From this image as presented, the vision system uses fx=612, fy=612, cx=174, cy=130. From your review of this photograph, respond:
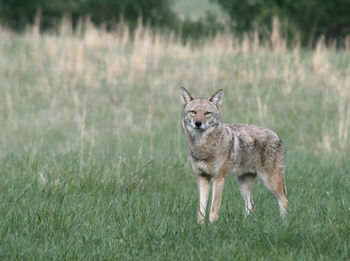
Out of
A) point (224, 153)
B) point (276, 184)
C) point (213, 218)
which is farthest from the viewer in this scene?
Result: point (276, 184)

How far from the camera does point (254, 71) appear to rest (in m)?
17.1

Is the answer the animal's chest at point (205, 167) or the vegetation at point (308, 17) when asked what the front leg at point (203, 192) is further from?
the vegetation at point (308, 17)

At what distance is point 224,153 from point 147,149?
5.27 metres

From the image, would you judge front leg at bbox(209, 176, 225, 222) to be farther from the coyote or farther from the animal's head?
the animal's head

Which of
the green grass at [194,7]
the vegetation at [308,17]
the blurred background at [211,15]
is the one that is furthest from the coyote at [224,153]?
the green grass at [194,7]

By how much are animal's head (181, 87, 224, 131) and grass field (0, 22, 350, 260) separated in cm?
91

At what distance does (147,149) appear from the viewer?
11.9m

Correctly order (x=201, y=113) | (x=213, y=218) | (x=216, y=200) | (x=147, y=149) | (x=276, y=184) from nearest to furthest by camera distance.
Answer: (x=213, y=218), (x=216, y=200), (x=201, y=113), (x=276, y=184), (x=147, y=149)

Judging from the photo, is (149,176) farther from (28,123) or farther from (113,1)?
(113,1)

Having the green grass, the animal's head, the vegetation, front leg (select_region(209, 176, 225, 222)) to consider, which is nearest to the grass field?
front leg (select_region(209, 176, 225, 222))

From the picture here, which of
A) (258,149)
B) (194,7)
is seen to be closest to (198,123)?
(258,149)

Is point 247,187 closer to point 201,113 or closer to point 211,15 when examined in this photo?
point 201,113

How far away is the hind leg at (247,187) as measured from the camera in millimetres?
7043

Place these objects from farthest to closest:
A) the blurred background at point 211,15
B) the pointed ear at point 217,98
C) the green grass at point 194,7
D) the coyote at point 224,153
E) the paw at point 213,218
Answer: the green grass at point 194,7 → the blurred background at point 211,15 → the pointed ear at point 217,98 → the coyote at point 224,153 → the paw at point 213,218
